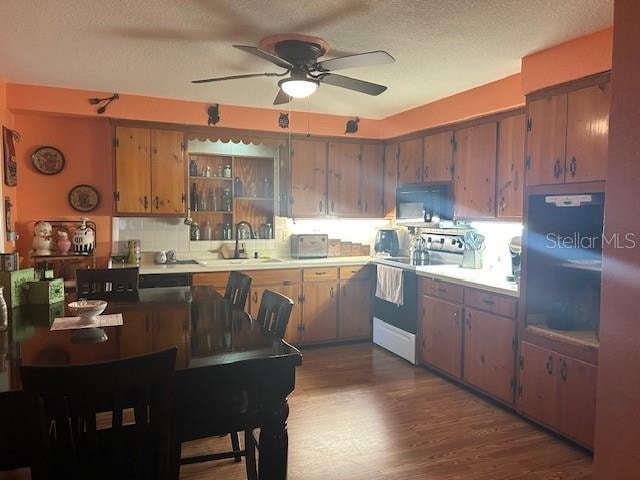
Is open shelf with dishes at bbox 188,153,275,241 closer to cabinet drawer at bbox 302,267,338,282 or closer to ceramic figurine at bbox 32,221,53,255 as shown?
cabinet drawer at bbox 302,267,338,282

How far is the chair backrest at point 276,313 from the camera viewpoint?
7.22 feet

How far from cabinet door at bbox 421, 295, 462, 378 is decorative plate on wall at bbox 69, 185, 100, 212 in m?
3.08

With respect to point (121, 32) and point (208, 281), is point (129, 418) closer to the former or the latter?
point (208, 281)

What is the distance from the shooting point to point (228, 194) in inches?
193

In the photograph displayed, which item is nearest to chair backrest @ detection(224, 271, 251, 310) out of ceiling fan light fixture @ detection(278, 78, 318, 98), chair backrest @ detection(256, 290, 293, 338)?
chair backrest @ detection(256, 290, 293, 338)

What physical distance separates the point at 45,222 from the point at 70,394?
11.1ft

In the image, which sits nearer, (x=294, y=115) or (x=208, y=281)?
(x=208, y=281)

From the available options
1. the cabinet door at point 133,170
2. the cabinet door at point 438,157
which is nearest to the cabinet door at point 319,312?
the cabinet door at point 438,157

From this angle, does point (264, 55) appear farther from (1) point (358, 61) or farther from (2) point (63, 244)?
(2) point (63, 244)

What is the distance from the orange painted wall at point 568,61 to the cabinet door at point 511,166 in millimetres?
508

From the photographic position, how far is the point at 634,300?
5.09ft

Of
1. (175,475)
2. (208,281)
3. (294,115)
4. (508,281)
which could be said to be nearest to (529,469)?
(508,281)

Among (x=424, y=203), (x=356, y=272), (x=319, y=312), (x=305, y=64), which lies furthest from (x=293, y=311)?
(x=305, y=64)

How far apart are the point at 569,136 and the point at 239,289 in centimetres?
215
